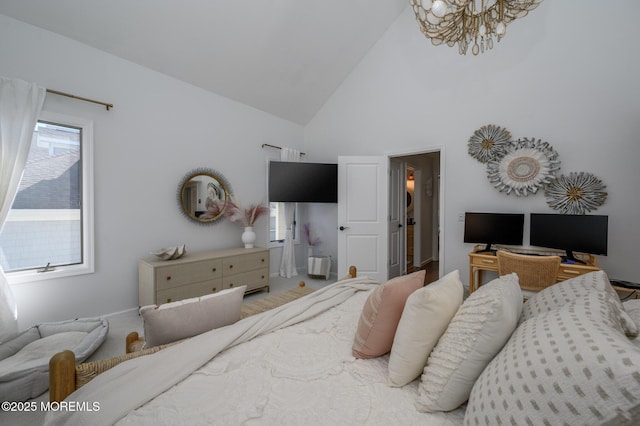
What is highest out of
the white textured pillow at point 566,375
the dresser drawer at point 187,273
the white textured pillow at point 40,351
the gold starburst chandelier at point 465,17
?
the gold starburst chandelier at point 465,17

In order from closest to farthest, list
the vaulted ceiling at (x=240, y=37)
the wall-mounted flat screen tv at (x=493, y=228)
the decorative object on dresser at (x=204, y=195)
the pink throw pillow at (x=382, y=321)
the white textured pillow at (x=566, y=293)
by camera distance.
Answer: the white textured pillow at (x=566, y=293) < the pink throw pillow at (x=382, y=321) < the vaulted ceiling at (x=240, y=37) < the wall-mounted flat screen tv at (x=493, y=228) < the decorative object on dresser at (x=204, y=195)

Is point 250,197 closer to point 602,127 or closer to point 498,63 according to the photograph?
point 498,63

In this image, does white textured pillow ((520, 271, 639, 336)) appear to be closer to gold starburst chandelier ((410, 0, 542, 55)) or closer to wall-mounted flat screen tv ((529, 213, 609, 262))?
gold starburst chandelier ((410, 0, 542, 55))

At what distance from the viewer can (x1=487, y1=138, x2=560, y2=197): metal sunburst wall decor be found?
297 cm

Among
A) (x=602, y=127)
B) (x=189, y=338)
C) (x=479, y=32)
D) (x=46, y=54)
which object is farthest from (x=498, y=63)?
(x=46, y=54)

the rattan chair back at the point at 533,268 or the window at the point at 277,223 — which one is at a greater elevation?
the window at the point at 277,223

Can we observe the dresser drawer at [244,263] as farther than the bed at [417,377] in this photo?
Yes

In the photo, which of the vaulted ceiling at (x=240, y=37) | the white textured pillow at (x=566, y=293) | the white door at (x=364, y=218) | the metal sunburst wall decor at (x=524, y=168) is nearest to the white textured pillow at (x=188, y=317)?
the white textured pillow at (x=566, y=293)

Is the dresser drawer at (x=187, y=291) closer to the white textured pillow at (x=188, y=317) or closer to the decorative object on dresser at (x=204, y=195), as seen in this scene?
the decorative object on dresser at (x=204, y=195)

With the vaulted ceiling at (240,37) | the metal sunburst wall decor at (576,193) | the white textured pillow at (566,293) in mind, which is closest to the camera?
the white textured pillow at (566,293)

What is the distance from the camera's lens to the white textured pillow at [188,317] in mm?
1291

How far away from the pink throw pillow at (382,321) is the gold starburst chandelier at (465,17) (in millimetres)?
1827

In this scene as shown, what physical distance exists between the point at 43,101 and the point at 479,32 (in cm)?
385

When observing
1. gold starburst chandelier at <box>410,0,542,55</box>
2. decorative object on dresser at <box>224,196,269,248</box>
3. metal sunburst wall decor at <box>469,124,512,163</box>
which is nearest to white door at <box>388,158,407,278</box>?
metal sunburst wall decor at <box>469,124,512,163</box>
